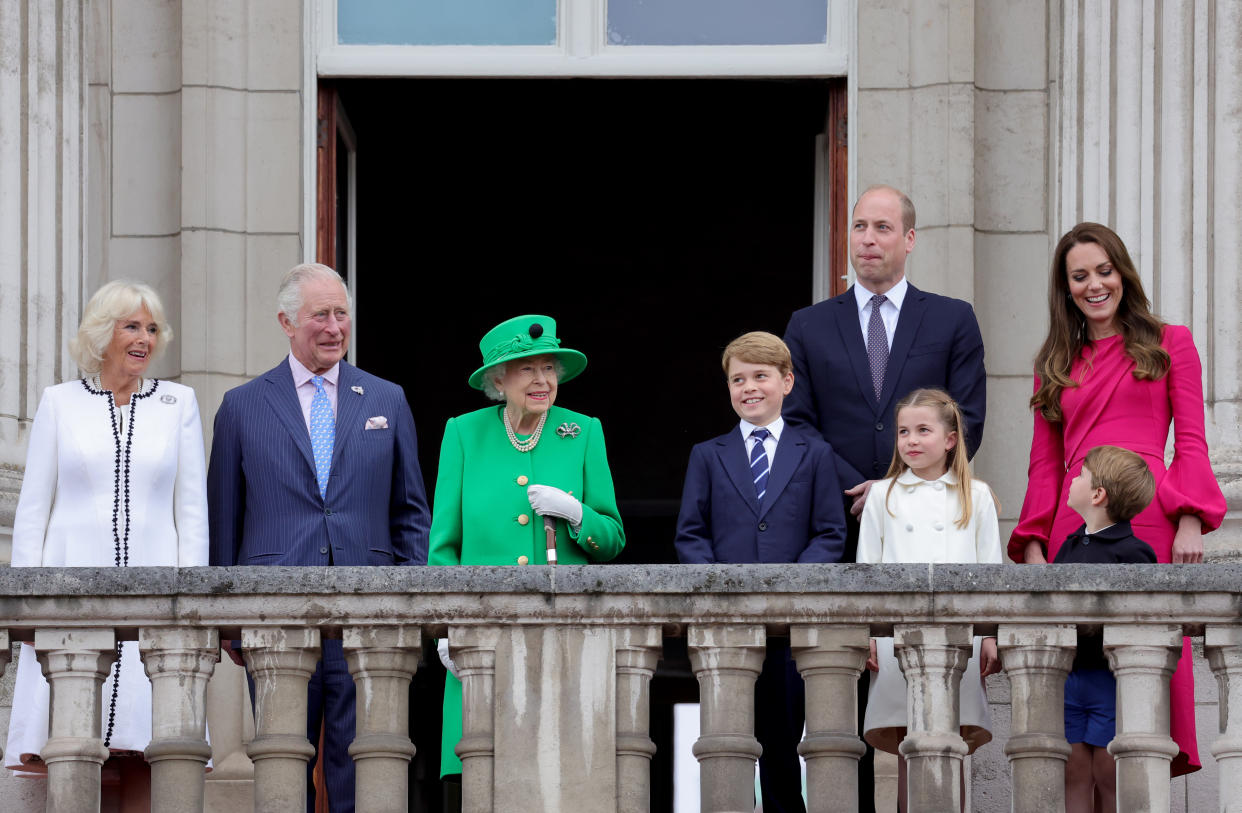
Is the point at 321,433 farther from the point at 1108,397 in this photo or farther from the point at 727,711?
the point at 1108,397

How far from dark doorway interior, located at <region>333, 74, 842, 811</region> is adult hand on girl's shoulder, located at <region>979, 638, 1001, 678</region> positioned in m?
7.59

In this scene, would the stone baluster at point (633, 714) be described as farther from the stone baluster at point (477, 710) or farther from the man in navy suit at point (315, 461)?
the man in navy suit at point (315, 461)

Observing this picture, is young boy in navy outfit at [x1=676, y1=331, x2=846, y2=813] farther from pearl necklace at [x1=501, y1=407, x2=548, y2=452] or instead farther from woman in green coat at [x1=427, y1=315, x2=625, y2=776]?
pearl necklace at [x1=501, y1=407, x2=548, y2=452]

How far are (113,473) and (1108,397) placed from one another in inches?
109

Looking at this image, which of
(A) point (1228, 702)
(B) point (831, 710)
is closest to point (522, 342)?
(B) point (831, 710)

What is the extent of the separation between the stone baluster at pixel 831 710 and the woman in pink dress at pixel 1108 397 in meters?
1.00

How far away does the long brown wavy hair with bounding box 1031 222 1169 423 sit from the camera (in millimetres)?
6492

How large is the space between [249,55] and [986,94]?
2.91 meters

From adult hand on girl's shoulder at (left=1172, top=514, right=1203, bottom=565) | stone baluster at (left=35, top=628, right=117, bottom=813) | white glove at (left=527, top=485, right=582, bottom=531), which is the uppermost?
white glove at (left=527, top=485, right=582, bottom=531)

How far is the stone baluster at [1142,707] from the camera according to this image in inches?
221

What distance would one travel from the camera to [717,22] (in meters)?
9.32

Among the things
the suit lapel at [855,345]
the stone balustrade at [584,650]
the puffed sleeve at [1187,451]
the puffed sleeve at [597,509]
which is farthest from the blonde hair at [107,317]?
the puffed sleeve at [1187,451]

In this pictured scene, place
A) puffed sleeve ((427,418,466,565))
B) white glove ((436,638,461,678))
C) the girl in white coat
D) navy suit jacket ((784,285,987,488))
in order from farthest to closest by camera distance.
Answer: navy suit jacket ((784,285,987,488)) → puffed sleeve ((427,418,466,565)) → the girl in white coat → white glove ((436,638,461,678))

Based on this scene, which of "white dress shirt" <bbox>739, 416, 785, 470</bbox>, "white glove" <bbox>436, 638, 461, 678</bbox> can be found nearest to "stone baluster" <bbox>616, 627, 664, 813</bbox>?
"white glove" <bbox>436, 638, 461, 678</bbox>
